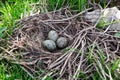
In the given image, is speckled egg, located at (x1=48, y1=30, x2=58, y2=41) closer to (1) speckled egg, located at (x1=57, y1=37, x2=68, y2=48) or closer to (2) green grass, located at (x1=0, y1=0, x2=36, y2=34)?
(1) speckled egg, located at (x1=57, y1=37, x2=68, y2=48)

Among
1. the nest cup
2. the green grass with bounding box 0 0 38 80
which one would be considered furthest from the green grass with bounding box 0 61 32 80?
the nest cup

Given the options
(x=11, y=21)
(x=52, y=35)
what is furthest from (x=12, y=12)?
(x=52, y=35)

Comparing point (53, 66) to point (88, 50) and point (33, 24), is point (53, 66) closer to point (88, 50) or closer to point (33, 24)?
point (88, 50)

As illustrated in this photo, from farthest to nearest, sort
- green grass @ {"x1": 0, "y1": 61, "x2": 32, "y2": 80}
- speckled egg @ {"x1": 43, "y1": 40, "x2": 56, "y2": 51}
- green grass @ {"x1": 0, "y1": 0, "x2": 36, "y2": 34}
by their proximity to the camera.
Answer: green grass @ {"x1": 0, "y1": 0, "x2": 36, "y2": 34}
speckled egg @ {"x1": 43, "y1": 40, "x2": 56, "y2": 51}
green grass @ {"x1": 0, "y1": 61, "x2": 32, "y2": 80}

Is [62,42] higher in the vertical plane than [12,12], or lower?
lower

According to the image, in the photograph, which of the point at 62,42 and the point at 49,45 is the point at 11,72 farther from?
the point at 62,42

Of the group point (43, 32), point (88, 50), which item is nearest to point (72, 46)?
point (88, 50)

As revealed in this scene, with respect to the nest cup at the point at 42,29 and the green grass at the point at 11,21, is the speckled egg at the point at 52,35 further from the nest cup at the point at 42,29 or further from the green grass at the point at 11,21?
the green grass at the point at 11,21

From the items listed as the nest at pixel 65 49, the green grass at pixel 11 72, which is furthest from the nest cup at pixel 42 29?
the green grass at pixel 11 72
